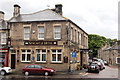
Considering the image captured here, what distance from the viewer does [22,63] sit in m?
25.1

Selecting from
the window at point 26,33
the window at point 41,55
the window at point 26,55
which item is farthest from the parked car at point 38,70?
the window at point 26,33

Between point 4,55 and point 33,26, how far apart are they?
6889 millimetres

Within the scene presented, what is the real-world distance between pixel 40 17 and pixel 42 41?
4156 mm

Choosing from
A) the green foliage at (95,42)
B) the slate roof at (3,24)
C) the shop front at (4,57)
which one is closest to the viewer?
the shop front at (4,57)

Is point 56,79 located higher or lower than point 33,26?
lower

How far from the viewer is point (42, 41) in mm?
24641

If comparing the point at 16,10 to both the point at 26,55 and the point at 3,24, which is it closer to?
the point at 3,24

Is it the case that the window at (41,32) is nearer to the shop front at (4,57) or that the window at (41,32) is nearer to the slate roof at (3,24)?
the shop front at (4,57)

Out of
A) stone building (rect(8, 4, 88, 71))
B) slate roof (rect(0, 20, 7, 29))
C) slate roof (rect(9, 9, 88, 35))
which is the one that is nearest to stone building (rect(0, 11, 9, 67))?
slate roof (rect(0, 20, 7, 29))

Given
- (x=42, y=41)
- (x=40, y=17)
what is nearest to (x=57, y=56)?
(x=42, y=41)

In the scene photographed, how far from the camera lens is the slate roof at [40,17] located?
25.1 m

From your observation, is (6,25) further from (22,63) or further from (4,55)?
(22,63)

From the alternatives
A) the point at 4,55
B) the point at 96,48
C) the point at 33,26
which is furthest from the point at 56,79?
the point at 96,48

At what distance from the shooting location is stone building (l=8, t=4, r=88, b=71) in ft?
79.5
